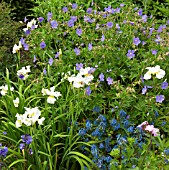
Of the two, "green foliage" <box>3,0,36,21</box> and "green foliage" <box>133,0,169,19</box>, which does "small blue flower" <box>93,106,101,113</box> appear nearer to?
"green foliage" <box>133,0,169,19</box>

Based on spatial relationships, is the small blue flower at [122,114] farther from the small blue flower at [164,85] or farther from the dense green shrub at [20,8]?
the dense green shrub at [20,8]

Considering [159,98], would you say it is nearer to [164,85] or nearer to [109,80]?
[164,85]

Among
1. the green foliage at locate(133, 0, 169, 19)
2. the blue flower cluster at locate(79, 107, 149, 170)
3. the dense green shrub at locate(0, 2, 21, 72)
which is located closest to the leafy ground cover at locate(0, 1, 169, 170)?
the blue flower cluster at locate(79, 107, 149, 170)

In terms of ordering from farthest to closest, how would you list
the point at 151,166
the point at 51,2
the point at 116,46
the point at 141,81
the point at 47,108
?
1. the point at 51,2
2. the point at 116,46
3. the point at 141,81
4. the point at 47,108
5. the point at 151,166

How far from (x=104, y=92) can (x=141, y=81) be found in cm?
31

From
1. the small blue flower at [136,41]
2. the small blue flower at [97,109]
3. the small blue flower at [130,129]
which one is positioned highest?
the small blue flower at [136,41]

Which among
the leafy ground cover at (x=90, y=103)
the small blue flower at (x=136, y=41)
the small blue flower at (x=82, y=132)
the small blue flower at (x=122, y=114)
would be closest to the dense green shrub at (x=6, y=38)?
the leafy ground cover at (x=90, y=103)

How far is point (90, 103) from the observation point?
10.9ft

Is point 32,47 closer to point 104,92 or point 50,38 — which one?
point 50,38

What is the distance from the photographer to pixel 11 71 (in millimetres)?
4199

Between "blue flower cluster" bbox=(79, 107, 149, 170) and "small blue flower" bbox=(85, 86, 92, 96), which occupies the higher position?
→ "small blue flower" bbox=(85, 86, 92, 96)

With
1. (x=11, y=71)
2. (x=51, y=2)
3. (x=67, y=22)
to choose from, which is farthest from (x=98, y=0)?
(x=11, y=71)

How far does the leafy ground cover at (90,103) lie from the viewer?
297 centimetres

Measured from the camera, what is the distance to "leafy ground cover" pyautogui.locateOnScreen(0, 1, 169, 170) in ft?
9.75
